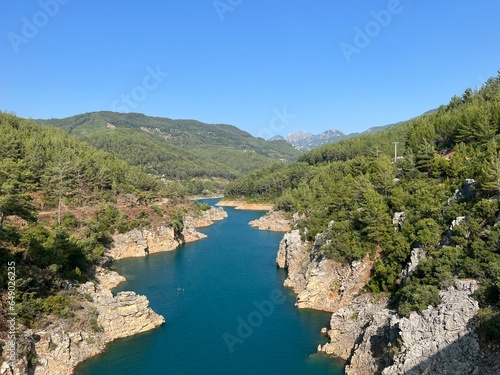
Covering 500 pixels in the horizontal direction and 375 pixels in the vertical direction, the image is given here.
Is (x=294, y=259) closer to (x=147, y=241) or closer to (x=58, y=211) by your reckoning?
(x=147, y=241)

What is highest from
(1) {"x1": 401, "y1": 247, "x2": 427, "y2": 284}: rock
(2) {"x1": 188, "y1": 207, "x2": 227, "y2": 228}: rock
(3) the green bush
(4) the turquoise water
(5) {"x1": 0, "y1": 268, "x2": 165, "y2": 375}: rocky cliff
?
(2) {"x1": 188, "y1": 207, "x2": 227, "y2": 228}: rock

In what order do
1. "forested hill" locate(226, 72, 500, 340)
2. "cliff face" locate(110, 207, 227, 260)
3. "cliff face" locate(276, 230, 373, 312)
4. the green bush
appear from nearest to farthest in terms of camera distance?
the green bush < "forested hill" locate(226, 72, 500, 340) < "cliff face" locate(276, 230, 373, 312) < "cliff face" locate(110, 207, 227, 260)

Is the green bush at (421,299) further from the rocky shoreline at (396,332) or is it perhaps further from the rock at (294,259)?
the rock at (294,259)

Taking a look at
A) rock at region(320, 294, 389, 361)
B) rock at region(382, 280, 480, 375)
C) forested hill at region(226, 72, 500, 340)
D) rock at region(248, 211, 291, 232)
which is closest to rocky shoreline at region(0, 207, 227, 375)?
rock at region(320, 294, 389, 361)

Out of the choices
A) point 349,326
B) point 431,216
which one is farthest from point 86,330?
point 431,216

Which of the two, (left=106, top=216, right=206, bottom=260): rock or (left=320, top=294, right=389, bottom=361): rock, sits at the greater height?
(left=106, top=216, right=206, bottom=260): rock

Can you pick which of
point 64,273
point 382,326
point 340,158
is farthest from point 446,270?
point 340,158

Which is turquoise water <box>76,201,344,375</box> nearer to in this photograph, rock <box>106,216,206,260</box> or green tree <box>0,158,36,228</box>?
rock <box>106,216,206,260</box>

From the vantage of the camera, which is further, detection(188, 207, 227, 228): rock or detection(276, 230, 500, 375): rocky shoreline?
detection(188, 207, 227, 228): rock
